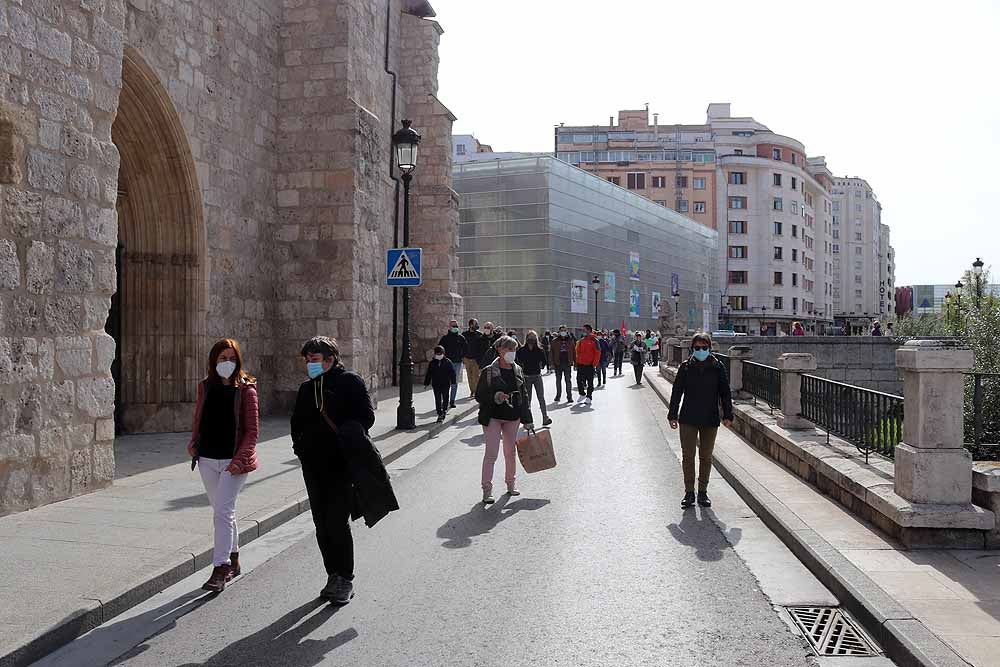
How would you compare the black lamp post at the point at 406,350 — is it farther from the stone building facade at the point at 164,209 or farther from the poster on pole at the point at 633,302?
the poster on pole at the point at 633,302

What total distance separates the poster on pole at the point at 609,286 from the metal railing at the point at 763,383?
4119 centimetres

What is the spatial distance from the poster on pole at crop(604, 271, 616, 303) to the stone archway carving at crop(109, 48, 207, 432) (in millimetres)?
44638

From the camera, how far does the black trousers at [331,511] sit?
505 centimetres

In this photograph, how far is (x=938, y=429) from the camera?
234 inches

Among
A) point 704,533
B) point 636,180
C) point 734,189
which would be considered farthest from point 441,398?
point 734,189

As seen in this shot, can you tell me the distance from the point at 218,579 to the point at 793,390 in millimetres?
7407

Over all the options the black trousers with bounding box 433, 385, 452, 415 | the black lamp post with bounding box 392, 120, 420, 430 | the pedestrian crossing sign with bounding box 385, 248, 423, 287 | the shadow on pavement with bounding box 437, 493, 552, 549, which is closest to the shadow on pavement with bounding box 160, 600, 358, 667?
the shadow on pavement with bounding box 437, 493, 552, 549

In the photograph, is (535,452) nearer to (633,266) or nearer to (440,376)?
(440,376)

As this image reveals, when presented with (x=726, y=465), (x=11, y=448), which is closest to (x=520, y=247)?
(x=726, y=465)

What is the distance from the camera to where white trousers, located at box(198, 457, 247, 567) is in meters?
5.30

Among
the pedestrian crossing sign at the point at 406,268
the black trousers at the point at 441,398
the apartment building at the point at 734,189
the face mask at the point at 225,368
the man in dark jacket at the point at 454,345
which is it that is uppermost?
the apartment building at the point at 734,189

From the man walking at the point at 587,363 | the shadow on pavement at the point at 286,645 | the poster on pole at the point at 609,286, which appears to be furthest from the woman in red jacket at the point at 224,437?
the poster on pole at the point at 609,286

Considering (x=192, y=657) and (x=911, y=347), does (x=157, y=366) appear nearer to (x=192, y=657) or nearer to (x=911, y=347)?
(x=192, y=657)

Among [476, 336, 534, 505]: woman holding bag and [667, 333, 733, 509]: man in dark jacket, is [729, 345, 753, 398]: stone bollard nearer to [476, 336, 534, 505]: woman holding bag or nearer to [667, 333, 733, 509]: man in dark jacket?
[667, 333, 733, 509]: man in dark jacket
